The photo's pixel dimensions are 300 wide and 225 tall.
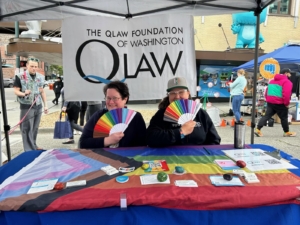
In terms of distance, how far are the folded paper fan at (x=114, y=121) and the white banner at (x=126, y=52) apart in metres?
1.01

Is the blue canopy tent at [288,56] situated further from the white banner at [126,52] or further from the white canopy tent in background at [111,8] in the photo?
the white banner at [126,52]

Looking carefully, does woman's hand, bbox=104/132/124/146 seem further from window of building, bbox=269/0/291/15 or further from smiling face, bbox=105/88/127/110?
window of building, bbox=269/0/291/15

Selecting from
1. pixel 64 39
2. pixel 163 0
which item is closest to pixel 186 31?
pixel 163 0

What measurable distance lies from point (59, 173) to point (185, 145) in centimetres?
101

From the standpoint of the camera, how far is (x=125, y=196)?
1.11 metres

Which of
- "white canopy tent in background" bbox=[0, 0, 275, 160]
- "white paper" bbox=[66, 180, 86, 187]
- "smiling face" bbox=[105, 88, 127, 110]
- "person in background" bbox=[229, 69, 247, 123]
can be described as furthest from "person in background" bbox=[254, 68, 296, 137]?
"white paper" bbox=[66, 180, 86, 187]

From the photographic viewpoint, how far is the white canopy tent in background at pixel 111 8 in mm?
2580

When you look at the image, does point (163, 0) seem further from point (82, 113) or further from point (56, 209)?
point (82, 113)

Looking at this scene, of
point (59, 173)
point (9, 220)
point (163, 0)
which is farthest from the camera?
point (163, 0)

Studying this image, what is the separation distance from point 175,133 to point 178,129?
39mm

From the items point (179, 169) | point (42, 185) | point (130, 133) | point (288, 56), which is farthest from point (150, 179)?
point (288, 56)

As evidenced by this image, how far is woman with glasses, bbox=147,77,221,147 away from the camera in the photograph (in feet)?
6.04

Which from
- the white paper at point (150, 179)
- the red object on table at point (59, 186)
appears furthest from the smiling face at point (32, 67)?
the white paper at point (150, 179)

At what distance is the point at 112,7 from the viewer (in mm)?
2773
